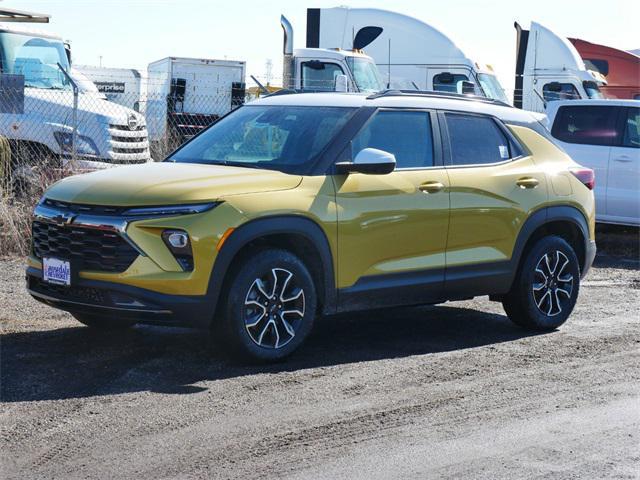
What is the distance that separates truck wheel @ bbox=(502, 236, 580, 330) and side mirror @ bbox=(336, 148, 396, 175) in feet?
5.98

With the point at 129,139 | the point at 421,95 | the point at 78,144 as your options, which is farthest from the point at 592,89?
the point at 421,95

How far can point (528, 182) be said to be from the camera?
8539mm

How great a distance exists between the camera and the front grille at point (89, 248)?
6.70 metres

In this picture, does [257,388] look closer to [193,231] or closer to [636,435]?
[193,231]

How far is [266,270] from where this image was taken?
22.7ft

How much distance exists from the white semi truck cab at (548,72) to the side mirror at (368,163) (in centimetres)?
1796

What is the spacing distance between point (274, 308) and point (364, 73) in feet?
50.3

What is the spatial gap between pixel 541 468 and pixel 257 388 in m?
1.91

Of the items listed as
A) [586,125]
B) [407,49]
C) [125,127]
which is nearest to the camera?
[586,125]

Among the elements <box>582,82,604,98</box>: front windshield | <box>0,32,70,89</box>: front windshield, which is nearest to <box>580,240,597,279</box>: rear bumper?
<box>0,32,70,89</box>: front windshield

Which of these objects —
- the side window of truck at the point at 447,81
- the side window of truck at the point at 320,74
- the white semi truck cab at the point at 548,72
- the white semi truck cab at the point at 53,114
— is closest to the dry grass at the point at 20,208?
the white semi truck cab at the point at 53,114

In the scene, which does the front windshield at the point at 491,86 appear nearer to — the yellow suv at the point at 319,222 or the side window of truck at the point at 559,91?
the side window of truck at the point at 559,91

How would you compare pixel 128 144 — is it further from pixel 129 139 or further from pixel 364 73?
pixel 364 73

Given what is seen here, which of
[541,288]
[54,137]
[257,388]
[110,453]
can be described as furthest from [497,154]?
[54,137]
